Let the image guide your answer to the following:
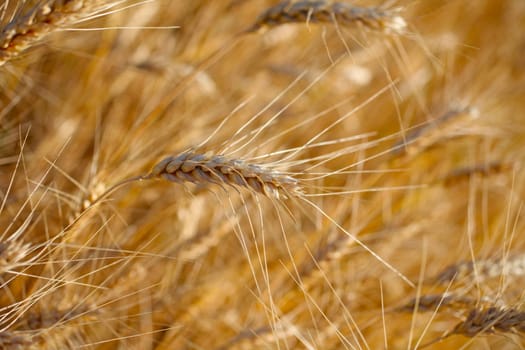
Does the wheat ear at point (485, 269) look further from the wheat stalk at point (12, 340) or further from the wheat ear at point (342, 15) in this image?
the wheat stalk at point (12, 340)

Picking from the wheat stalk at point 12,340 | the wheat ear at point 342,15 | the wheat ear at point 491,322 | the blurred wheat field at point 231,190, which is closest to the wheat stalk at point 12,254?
the blurred wheat field at point 231,190

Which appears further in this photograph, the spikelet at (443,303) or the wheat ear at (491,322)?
the spikelet at (443,303)

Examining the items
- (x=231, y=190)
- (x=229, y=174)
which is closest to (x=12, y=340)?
(x=229, y=174)

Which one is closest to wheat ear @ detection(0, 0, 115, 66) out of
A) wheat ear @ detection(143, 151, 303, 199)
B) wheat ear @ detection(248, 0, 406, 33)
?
wheat ear @ detection(143, 151, 303, 199)

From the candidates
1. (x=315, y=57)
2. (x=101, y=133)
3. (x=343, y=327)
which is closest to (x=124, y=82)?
(x=101, y=133)

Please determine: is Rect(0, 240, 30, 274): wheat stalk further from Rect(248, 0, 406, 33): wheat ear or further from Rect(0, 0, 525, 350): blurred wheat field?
Rect(248, 0, 406, 33): wheat ear

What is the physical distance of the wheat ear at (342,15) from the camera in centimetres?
137

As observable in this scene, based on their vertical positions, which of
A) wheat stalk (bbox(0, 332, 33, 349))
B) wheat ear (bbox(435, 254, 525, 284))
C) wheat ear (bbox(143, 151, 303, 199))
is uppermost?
wheat ear (bbox(143, 151, 303, 199))

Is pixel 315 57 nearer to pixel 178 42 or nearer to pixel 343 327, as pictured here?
pixel 178 42

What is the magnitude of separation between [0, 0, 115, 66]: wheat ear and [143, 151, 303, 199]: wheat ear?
317 mm

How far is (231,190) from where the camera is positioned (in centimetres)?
182

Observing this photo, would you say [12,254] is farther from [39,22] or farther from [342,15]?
[342,15]

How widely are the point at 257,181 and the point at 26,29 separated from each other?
504 millimetres

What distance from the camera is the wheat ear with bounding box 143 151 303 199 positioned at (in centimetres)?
104
